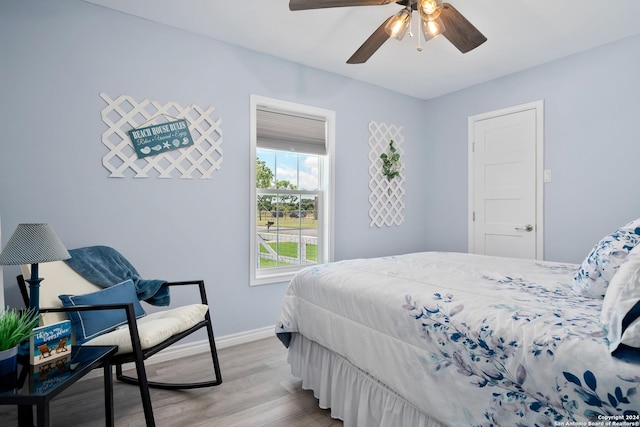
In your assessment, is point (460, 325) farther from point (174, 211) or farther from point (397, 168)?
point (397, 168)

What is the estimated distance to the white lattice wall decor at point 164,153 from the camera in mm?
2340

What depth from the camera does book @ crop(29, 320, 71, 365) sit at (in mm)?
1345

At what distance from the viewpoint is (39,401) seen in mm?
1139

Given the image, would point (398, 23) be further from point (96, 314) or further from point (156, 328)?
point (96, 314)

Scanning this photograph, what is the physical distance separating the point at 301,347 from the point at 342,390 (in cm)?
41

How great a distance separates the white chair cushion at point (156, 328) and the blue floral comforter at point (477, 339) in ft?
2.01

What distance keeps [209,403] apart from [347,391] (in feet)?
2.73

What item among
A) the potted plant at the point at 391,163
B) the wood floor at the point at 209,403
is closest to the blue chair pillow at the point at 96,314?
the wood floor at the point at 209,403

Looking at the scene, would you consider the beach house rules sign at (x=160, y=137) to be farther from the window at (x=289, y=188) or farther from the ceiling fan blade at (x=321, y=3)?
the ceiling fan blade at (x=321, y=3)

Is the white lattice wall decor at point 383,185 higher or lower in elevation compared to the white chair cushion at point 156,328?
higher

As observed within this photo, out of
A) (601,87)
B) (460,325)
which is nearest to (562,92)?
(601,87)

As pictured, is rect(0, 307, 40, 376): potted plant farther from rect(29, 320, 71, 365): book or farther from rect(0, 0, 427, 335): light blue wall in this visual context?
rect(0, 0, 427, 335): light blue wall

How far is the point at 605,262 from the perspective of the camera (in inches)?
51.4

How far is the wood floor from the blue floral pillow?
132 cm
